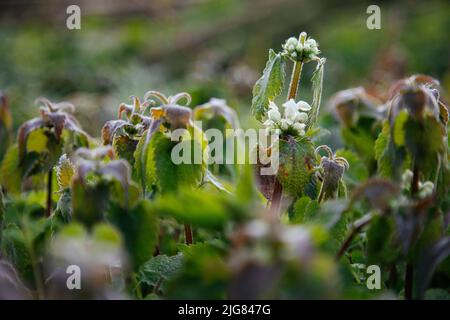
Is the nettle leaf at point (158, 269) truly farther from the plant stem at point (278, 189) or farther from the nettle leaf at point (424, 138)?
the nettle leaf at point (424, 138)

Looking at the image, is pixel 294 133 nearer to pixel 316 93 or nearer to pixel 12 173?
pixel 316 93

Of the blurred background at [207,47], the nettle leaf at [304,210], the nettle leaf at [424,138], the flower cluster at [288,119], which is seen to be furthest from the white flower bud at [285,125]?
the blurred background at [207,47]

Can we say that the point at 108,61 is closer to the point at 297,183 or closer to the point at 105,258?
the point at 297,183

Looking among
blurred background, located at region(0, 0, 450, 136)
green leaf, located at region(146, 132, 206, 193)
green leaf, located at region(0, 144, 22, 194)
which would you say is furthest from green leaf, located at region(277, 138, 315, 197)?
blurred background, located at region(0, 0, 450, 136)

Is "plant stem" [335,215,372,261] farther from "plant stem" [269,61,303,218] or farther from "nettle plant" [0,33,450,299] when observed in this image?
"plant stem" [269,61,303,218]

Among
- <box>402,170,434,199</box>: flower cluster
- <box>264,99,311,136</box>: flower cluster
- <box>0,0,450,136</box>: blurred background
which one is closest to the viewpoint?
<box>402,170,434,199</box>: flower cluster

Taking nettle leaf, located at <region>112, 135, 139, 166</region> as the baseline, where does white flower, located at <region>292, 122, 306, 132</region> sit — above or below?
above
